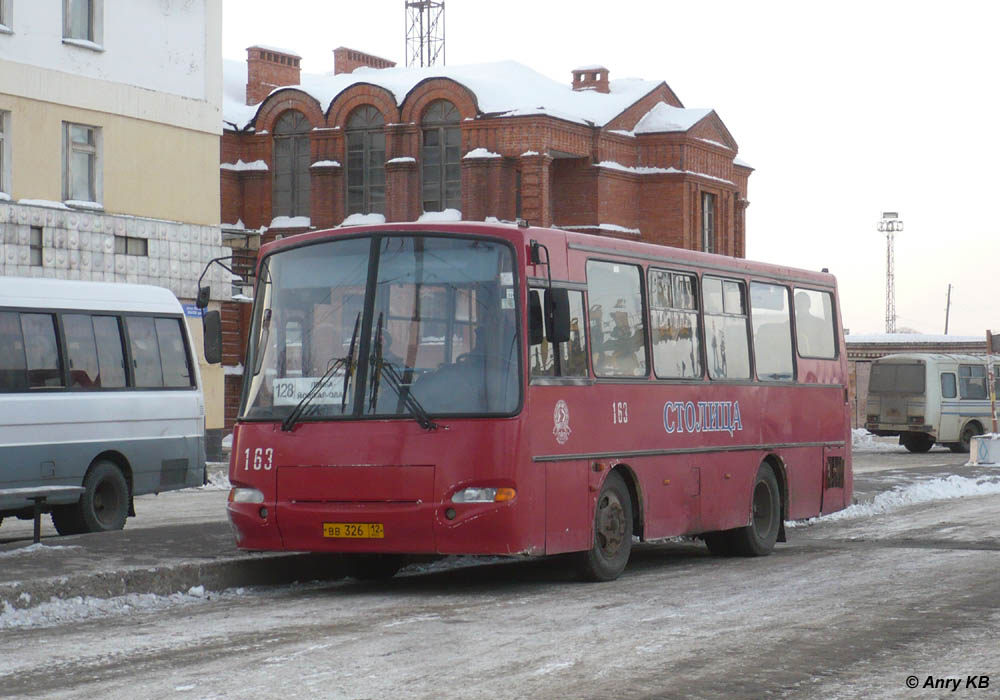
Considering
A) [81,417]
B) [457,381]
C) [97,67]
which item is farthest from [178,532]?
[97,67]

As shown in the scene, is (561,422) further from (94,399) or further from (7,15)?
(7,15)

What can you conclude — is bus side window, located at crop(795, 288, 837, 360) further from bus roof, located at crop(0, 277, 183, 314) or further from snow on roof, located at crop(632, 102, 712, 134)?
snow on roof, located at crop(632, 102, 712, 134)

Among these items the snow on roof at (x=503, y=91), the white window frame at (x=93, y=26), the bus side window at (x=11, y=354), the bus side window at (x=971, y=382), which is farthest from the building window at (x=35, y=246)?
the bus side window at (x=971, y=382)

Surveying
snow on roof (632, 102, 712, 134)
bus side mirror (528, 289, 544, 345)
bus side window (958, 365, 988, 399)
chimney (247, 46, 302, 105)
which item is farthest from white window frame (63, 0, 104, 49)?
chimney (247, 46, 302, 105)

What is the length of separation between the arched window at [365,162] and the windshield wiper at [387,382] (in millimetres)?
43908

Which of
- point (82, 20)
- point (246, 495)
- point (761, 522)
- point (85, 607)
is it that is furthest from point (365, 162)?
point (85, 607)

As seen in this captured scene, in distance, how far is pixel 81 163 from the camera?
3178 centimetres

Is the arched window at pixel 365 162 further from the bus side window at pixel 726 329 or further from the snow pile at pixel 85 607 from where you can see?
the snow pile at pixel 85 607

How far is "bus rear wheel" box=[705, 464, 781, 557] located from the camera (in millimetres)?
16375

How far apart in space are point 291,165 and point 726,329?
4366 cm

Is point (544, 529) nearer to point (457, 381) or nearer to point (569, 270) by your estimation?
point (457, 381)

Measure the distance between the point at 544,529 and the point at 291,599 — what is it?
6.53 ft

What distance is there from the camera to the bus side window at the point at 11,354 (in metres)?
16.7

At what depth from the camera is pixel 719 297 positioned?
16.0 m
